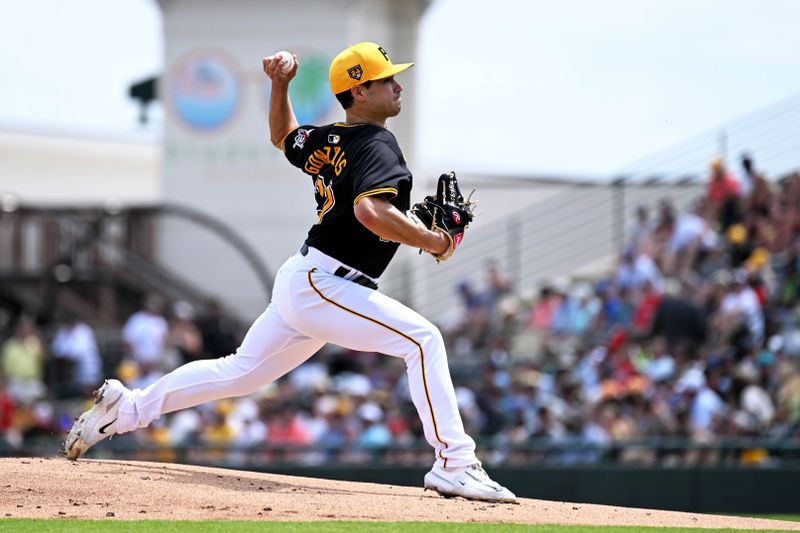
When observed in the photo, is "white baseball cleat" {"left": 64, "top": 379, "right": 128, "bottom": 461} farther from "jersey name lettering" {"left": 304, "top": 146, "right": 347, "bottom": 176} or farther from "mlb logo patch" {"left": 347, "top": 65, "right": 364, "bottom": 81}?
"mlb logo patch" {"left": 347, "top": 65, "right": 364, "bottom": 81}

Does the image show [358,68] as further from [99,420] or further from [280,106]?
[99,420]

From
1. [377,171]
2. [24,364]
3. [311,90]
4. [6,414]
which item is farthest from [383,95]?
[311,90]

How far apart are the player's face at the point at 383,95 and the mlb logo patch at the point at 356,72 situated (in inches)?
3.1

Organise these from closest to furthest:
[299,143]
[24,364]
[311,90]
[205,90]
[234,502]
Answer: [234,502], [299,143], [24,364], [311,90], [205,90]

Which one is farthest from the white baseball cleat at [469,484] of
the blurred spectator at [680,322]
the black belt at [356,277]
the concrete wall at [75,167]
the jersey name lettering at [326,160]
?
the concrete wall at [75,167]

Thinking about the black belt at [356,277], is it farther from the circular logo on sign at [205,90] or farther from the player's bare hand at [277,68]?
the circular logo on sign at [205,90]

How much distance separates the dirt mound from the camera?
6277mm

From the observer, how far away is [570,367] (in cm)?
1448

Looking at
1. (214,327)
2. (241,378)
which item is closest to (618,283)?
(214,327)

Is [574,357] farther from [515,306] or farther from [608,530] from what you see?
[608,530]

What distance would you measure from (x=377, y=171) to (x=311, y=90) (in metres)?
13.4

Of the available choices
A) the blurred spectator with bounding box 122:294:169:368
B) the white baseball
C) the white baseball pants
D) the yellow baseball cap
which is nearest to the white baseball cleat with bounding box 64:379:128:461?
the white baseball pants

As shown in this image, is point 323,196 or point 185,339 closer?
point 323,196

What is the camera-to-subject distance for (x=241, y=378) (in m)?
6.83
